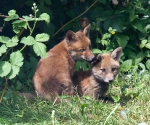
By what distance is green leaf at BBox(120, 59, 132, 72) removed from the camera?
7.14 m

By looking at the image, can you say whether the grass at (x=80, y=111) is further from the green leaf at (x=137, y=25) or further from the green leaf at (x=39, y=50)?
the green leaf at (x=137, y=25)

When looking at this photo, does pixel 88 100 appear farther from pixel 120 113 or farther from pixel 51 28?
pixel 51 28

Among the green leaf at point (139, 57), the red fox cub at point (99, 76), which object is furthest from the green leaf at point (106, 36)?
the red fox cub at point (99, 76)

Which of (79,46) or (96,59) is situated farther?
(79,46)

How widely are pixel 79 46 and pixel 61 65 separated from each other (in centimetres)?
67

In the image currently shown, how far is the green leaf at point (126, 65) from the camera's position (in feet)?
23.4

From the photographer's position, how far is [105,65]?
6.30m

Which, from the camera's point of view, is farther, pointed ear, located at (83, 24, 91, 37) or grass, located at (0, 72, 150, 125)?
pointed ear, located at (83, 24, 91, 37)

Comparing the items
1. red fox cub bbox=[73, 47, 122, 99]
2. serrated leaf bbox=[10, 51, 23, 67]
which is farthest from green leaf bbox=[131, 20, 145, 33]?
serrated leaf bbox=[10, 51, 23, 67]

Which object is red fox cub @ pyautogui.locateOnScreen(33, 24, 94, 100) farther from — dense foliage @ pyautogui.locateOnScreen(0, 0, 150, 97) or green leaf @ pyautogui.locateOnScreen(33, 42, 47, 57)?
green leaf @ pyautogui.locateOnScreen(33, 42, 47, 57)

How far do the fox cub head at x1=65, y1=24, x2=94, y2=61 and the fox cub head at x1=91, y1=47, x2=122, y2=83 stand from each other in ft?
1.17

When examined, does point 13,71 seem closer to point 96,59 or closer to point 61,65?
point 61,65

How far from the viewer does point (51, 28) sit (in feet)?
23.7

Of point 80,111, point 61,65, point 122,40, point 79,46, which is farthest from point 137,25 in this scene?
point 80,111
